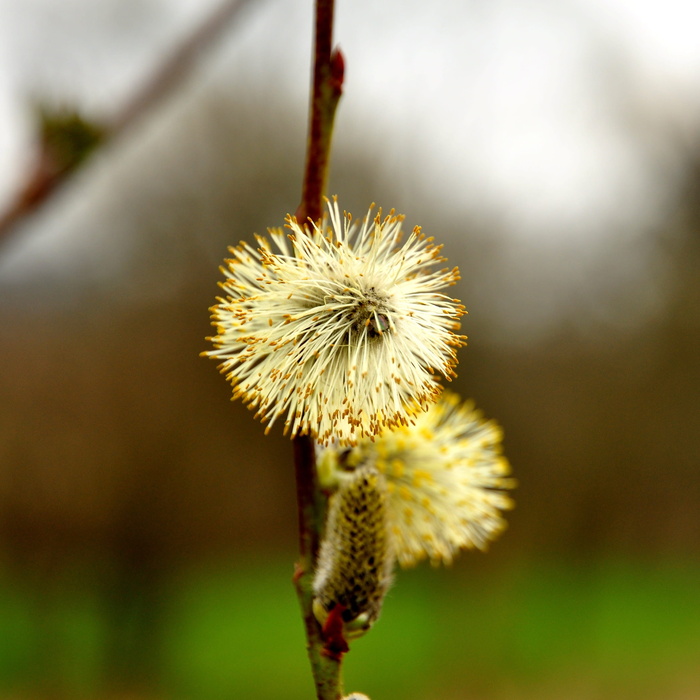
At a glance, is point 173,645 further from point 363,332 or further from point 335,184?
point 363,332

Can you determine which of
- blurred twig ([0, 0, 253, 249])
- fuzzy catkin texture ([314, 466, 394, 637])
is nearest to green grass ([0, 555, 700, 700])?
blurred twig ([0, 0, 253, 249])

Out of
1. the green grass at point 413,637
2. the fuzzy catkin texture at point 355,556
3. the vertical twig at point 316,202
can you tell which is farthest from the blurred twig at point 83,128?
the green grass at point 413,637

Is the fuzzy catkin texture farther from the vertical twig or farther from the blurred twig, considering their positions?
the blurred twig

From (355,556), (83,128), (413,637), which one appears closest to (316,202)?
(355,556)

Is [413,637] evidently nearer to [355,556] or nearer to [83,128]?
[83,128]

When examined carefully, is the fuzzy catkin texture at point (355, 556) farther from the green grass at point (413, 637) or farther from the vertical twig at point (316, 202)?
the green grass at point (413, 637)

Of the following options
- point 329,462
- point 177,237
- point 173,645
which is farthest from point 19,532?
point 329,462
